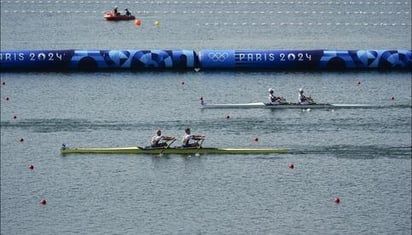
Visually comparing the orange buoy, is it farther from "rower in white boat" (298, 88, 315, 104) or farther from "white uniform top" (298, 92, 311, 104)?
"white uniform top" (298, 92, 311, 104)

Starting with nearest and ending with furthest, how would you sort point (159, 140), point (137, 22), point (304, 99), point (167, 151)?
point (167, 151) < point (159, 140) < point (304, 99) < point (137, 22)

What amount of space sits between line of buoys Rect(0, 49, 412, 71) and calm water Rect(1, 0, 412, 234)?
3.97 ft

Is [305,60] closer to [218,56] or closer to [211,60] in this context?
[218,56]

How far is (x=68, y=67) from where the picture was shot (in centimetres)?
8819

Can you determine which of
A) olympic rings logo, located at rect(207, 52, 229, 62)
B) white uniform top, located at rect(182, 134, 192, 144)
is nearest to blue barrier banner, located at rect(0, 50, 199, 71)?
olympic rings logo, located at rect(207, 52, 229, 62)

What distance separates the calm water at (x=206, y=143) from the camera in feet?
182

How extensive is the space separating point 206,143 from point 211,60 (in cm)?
2065

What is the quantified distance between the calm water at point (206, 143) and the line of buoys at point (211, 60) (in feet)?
3.97

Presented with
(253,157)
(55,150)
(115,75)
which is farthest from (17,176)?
(115,75)

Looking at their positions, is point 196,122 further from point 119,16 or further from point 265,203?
point 119,16

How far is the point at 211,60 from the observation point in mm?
87812

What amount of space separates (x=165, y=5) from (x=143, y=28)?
1262cm

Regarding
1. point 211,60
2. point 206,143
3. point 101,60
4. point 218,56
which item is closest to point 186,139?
point 206,143

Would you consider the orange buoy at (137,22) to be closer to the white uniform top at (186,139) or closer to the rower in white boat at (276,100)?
the rower in white boat at (276,100)
